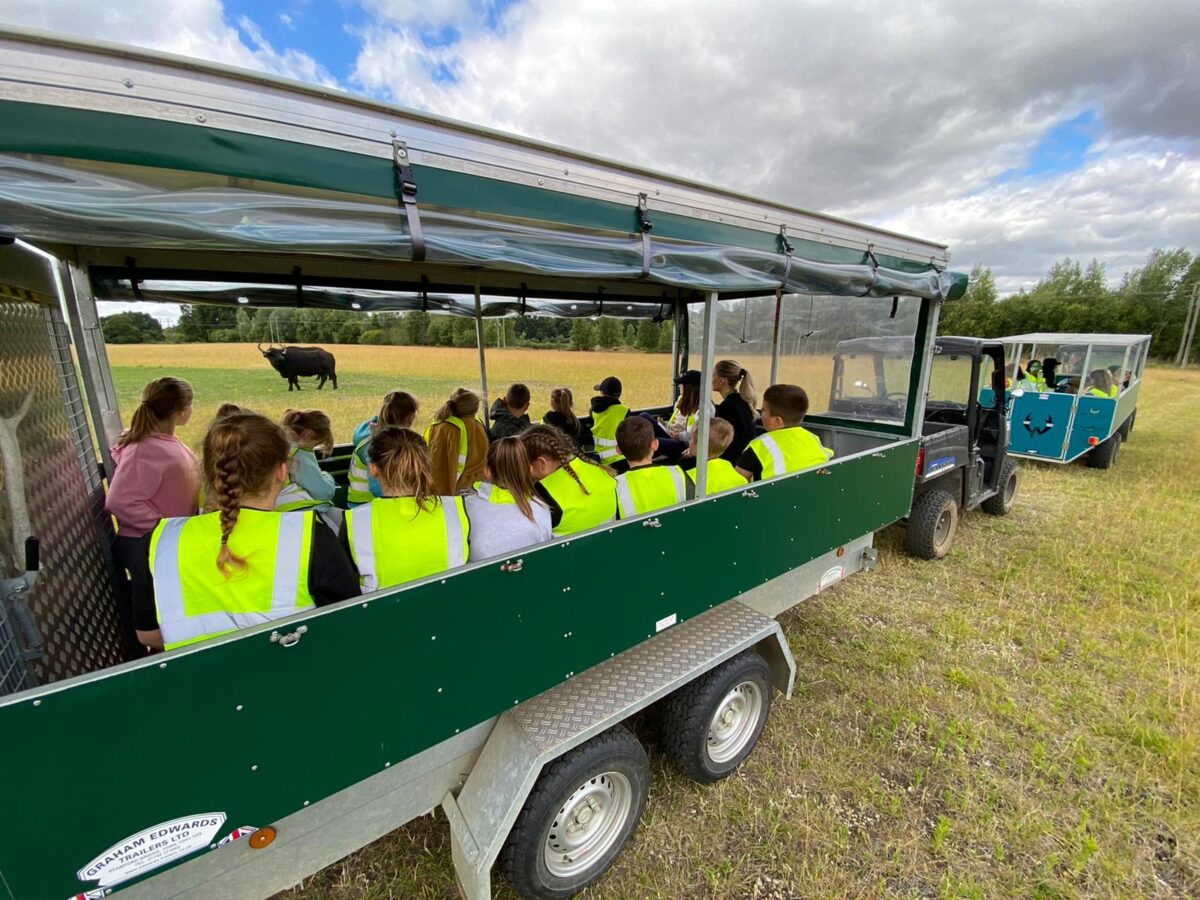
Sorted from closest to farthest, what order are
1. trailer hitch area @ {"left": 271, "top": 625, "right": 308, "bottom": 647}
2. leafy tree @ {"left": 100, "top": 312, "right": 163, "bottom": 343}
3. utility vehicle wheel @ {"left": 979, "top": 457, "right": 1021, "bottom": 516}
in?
trailer hitch area @ {"left": 271, "top": 625, "right": 308, "bottom": 647}, leafy tree @ {"left": 100, "top": 312, "right": 163, "bottom": 343}, utility vehicle wheel @ {"left": 979, "top": 457, "right": 1021, "bottom": 516}

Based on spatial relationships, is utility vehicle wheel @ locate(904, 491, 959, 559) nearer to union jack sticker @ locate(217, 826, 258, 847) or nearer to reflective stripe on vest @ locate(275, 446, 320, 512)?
reflective stripe on vest @ locate(275, 446, 320, 512)

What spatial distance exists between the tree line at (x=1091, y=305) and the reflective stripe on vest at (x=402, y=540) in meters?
43.9

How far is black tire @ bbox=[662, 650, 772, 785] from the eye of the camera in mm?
2326

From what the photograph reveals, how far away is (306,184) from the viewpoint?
4.15 ft

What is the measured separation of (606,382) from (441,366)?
5.17 metres

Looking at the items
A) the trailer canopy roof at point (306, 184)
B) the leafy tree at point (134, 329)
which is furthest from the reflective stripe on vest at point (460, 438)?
the leafy tree at point (134, 329)

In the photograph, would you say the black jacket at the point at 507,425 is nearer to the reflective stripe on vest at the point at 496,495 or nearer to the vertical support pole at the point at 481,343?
the vertical support pole at the point at 481,343

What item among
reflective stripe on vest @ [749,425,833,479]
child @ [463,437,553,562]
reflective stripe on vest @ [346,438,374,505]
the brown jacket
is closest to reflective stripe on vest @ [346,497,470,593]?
child @ [463,437,553,562]

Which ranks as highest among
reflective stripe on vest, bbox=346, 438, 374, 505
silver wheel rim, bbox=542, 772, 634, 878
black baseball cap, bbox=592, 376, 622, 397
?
black baseball cap, bbox=592, 376, 622, 397

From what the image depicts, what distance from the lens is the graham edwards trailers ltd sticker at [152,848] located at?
1147 mm

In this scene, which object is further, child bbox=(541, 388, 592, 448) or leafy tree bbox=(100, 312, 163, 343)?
child bbox=(541, 388, 592, 448)

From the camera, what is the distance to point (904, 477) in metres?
3.71

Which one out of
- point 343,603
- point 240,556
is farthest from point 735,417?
point 240,556

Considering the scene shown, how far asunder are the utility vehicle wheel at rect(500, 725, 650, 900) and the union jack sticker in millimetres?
868
